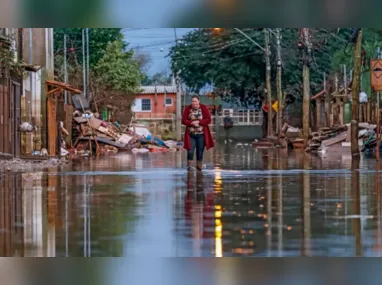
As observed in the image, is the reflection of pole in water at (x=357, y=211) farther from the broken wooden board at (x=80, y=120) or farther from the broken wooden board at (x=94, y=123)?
the broken wooden board at (x=94, y=123)

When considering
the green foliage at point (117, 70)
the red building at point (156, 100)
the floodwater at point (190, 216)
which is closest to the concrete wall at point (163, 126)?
the green foliage at point (117, 70)

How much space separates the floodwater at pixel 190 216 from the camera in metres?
8.89

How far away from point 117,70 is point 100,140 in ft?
54.4

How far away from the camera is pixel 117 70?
190ft

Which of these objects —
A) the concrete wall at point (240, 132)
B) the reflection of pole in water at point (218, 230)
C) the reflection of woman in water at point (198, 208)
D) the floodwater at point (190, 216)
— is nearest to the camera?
the reflection of pole in water at point (218, 230)

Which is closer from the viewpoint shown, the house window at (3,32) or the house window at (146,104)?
the house window at (3,32)

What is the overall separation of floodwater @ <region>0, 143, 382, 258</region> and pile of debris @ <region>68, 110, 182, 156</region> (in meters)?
20.3

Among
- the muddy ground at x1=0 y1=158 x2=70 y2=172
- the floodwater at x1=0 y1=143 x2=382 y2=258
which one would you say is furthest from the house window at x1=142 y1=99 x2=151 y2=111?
the floodwater at x1=0 y1=143 x2=382 y2=258

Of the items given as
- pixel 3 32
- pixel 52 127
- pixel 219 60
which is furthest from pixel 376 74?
pixel 219 60

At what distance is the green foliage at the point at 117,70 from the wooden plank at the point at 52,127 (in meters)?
23.2

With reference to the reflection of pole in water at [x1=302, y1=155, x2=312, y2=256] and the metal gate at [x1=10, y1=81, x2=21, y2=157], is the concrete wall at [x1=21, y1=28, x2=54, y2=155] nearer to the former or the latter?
the metal gate at [x1=10, y1=81, x2=21, y2=157]

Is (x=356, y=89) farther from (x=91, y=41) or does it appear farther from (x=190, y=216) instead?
(x=91, y=41)

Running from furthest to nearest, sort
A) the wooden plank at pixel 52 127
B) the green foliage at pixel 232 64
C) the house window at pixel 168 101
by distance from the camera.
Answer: the house window at pixel 168 101
the green foliage at pixel 232 64
the wooden plank at pixel 52 127

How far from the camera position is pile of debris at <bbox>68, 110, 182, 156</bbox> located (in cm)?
4006
